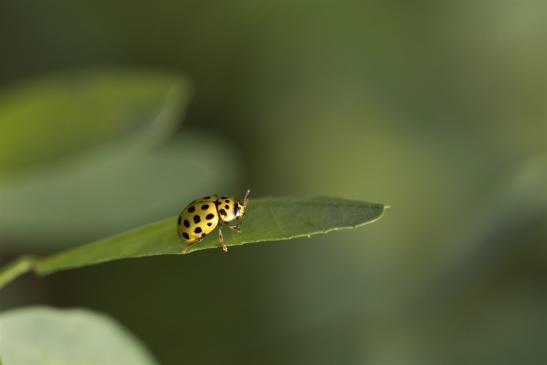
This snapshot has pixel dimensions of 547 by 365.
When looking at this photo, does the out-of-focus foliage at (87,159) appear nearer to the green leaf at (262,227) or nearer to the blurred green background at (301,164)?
the blurred green background at (301,164)

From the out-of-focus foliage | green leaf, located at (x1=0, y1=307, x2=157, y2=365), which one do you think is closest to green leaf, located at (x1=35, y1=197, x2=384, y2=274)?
green leaf, located at (x1=0, y1=307, x2=157, y2=365)

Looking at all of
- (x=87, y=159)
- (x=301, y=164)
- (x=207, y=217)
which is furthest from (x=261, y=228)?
(x=301, y=164)

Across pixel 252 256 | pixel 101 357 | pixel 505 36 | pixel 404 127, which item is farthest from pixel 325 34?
A: pixel 101 357

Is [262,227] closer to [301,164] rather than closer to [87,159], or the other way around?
[87,159]

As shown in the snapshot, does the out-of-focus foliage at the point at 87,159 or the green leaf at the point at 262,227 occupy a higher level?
the out-of-focus foliage at the point at 87,159

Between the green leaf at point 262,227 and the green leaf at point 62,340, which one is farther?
the green leaf at point 62,340

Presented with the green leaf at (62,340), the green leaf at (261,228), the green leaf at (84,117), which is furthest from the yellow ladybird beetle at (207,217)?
the green leaf at (84,117)

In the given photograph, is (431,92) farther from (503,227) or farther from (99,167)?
(99,167)
